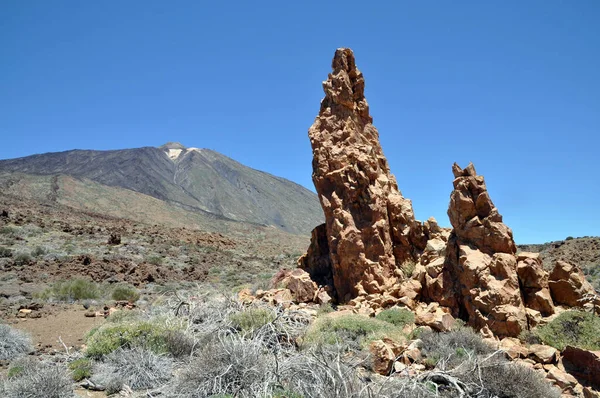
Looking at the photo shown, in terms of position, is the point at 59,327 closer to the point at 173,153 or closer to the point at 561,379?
the point at 561,379

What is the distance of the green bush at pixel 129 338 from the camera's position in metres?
7.77

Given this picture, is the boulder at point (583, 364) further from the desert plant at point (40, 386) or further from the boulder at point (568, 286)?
the desert plant at point (40, 386)

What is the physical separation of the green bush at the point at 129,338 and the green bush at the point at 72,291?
810cm

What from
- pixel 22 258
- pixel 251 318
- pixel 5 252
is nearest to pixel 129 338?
pixel 251 318

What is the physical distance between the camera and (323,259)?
1334cm

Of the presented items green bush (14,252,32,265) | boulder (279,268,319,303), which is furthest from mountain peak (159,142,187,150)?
boulder (279,268,319,303)

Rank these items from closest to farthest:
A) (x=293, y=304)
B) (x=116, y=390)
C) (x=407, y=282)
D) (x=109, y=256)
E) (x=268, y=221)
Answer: (x=116, y=390) < (x=407, y=282) < (x=293, y=304) < (x=109, y=256) < (x=268, y=221)

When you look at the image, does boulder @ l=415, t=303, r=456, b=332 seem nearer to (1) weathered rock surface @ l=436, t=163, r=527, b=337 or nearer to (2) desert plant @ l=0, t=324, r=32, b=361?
(1) weathered rock surface @ l=436, t=163, r=527, b=337

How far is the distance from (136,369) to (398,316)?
5245mm

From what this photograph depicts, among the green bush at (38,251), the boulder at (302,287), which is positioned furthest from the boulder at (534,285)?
the green bush at (38,251)

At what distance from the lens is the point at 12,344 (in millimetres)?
8812

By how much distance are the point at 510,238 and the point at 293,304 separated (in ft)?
18.9

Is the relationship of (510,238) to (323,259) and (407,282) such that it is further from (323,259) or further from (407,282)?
(323,259)

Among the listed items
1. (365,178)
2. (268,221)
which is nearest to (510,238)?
(365,178)
